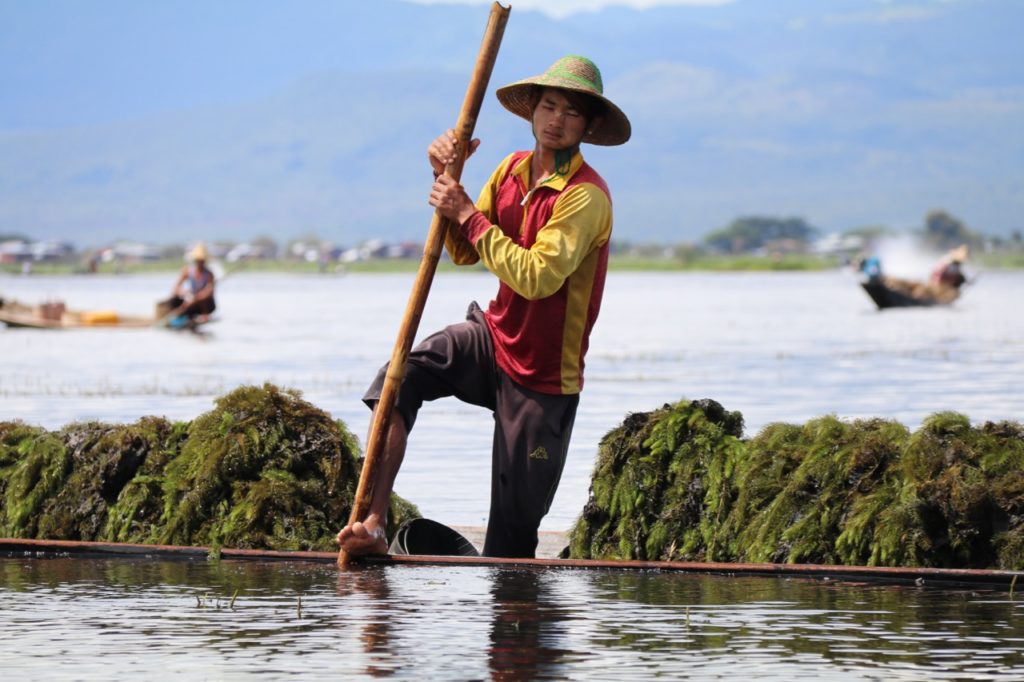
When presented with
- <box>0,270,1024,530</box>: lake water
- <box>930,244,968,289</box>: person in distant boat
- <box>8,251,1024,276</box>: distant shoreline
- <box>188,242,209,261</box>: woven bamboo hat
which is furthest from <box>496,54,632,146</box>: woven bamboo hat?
<box>8,251,1024,276</box>: distant shoreline

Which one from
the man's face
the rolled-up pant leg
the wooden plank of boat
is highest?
the man's face

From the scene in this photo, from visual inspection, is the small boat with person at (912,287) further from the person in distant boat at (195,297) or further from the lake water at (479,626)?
the lake water at (479,626)

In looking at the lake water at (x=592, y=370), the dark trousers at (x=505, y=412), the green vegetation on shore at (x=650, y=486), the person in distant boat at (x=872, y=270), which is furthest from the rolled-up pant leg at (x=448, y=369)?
the person in distant boat at (x=872, y=270)

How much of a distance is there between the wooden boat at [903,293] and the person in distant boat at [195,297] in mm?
21631

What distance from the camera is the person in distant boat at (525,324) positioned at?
7863mm

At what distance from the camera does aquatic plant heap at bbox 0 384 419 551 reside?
8.62 m

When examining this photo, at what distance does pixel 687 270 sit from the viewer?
155250 mm

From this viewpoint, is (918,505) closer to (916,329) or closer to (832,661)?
(832,661)

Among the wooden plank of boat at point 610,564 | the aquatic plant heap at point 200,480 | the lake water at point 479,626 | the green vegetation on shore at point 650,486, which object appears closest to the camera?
the lake water at point 479,626

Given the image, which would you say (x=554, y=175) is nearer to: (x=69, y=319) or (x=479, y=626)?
(x=479, y=626)

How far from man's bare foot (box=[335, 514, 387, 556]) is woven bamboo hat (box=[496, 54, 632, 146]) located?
1770mm

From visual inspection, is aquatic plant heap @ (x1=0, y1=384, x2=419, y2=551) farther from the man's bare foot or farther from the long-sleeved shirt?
the long-sleeved shirt

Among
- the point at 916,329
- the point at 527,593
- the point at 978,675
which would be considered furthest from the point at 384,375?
the point at 916,329

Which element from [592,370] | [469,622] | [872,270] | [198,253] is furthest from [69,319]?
[469,622]
